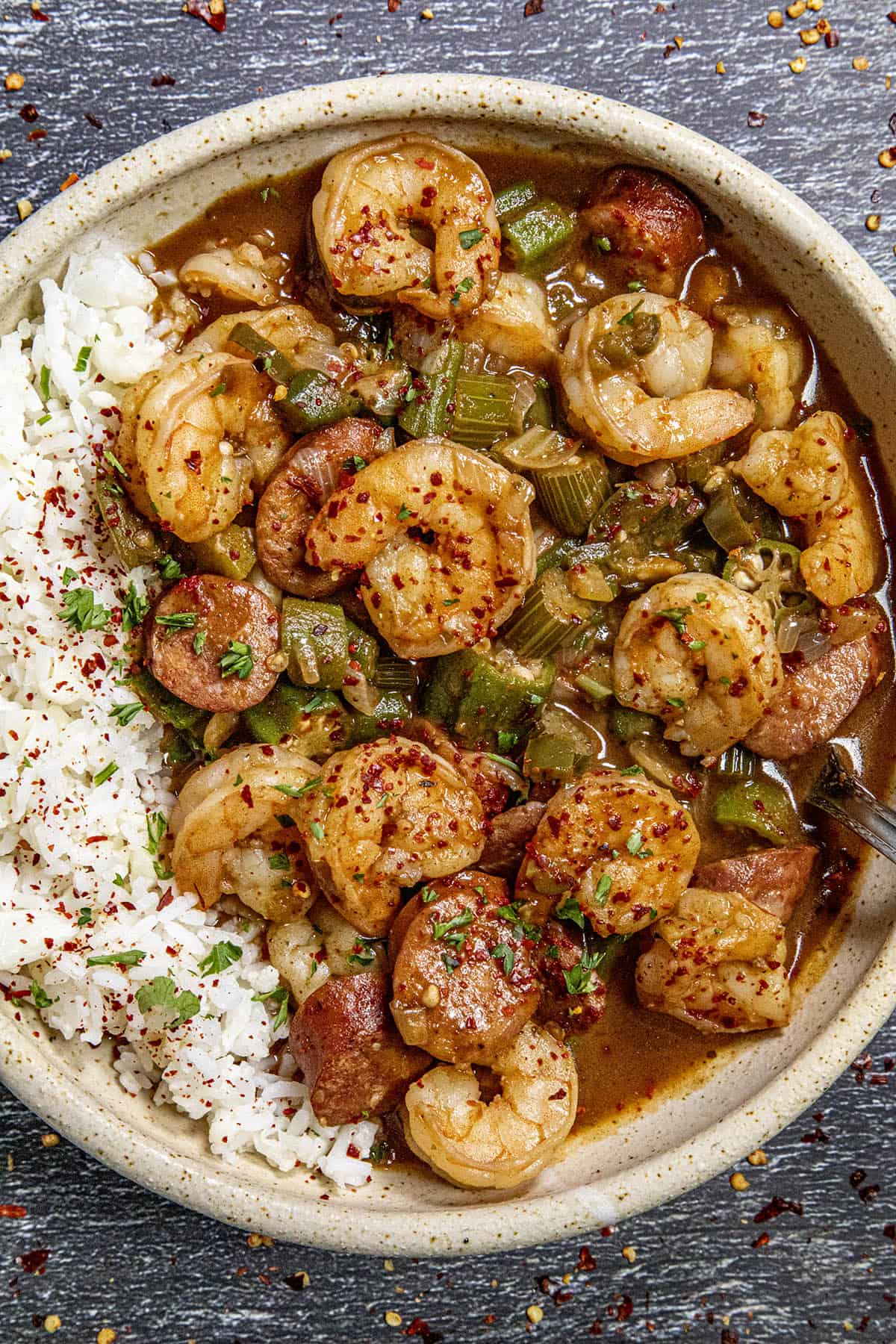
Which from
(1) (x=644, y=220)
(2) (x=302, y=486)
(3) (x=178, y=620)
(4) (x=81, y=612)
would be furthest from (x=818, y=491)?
(4) (x=81, y=612)

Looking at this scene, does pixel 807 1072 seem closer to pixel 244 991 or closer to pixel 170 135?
pixel 244 991

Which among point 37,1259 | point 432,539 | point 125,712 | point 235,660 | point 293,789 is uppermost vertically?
point 432,539

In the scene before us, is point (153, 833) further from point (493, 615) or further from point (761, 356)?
point (761, 356)

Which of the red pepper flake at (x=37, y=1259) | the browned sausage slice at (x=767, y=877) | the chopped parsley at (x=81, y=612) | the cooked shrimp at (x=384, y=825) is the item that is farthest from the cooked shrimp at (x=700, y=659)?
the red pepper flake at (x=37, y=1259)

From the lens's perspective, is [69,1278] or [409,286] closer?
[409,286]

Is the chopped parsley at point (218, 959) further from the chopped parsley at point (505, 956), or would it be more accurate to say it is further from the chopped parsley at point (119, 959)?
the chopped parsley at point (505, 956)

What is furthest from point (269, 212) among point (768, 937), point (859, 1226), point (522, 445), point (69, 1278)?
point (859, 1226)
